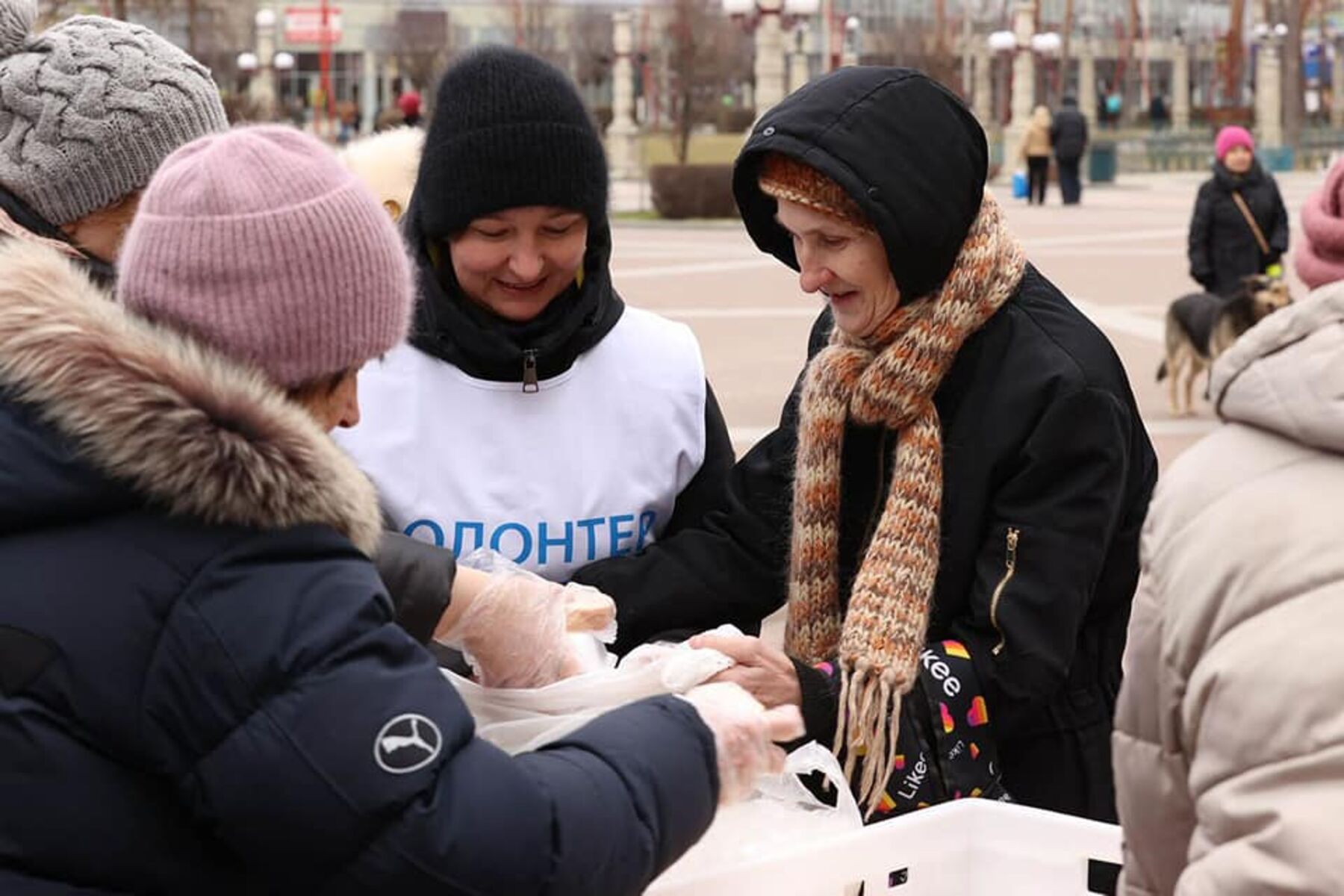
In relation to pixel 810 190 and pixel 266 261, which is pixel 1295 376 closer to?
pixel 266 261

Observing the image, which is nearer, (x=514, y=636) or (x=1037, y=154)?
(x=514, y=636)

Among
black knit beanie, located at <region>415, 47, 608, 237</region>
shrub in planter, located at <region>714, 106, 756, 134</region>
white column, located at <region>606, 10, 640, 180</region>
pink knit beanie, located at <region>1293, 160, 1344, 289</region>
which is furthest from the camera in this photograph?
shrub in planter, located at <region>714, 106, 756, 134</region>

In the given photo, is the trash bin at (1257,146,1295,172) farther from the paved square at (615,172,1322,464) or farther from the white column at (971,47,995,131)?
the white column at (971,47,995,131)

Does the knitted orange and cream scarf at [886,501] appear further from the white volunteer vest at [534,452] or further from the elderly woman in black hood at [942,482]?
the white volunteer vest at [534,452]

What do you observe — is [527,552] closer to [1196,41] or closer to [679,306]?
[679,306]

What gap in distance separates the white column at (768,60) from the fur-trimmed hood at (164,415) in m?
33.6

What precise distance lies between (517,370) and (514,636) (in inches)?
28.2

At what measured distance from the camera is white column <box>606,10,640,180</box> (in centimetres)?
4659

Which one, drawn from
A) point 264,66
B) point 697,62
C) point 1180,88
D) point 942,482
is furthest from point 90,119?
point 1180,88

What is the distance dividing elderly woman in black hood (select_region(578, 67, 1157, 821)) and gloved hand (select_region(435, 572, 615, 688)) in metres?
0.22

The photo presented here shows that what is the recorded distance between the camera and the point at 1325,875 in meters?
1.48

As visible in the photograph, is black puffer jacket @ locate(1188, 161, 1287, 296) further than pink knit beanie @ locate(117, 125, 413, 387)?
Yes

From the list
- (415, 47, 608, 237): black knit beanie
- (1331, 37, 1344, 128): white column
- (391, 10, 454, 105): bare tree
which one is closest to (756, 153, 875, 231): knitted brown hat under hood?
(415, 47, 608, 237): black knit beanie

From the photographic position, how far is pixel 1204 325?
1221cm
